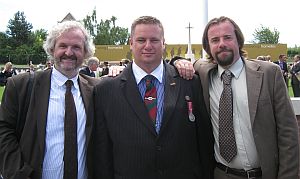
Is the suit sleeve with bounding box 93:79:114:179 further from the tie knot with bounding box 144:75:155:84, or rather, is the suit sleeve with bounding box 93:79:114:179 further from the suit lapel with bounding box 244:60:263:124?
the suit lapel with bounding box 244:60:263:124

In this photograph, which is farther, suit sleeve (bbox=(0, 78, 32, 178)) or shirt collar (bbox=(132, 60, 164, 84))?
shirt collar (bbox=(132, 60, 164, 84))

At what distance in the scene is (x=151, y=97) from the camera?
3.20 m

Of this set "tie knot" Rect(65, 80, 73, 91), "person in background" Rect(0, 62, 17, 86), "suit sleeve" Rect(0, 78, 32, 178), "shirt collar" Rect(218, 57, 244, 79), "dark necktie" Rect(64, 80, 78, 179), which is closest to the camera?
"suit sleeve" Rect(0, 78, 32, 178)

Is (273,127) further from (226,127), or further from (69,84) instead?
(69,84)

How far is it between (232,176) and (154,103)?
41.6 inches

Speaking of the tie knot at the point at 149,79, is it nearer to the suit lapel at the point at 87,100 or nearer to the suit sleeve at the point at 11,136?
the suit lapel at the point at 87,100

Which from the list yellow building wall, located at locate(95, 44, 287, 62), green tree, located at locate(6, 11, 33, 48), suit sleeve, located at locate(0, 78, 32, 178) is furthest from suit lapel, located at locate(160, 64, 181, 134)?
green tree, located at locate(6, 11, 33, 48)

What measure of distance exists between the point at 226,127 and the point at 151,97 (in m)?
0.78

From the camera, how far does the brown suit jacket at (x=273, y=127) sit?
3.21 metres

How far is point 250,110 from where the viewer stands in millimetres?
3270

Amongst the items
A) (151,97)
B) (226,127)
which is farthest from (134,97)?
(226,127)

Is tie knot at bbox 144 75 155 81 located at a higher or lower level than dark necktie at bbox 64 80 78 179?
higher

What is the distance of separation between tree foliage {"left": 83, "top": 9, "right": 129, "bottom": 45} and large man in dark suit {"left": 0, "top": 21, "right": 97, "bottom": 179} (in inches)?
2655

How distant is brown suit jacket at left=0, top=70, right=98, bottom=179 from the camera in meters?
3.06
